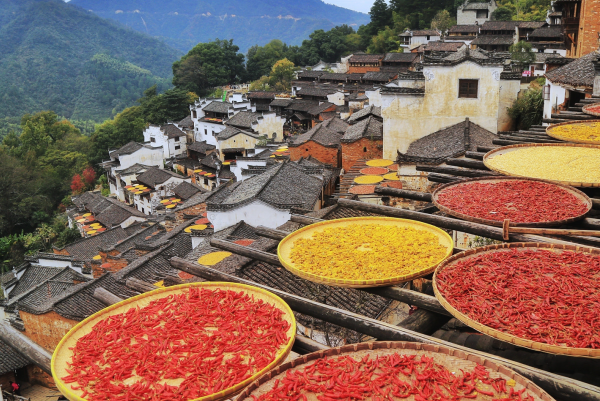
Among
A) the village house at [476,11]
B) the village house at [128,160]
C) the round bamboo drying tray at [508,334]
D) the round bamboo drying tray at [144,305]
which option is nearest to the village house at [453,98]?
the round bamboo drying tray at [508,334]

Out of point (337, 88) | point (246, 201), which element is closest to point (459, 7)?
point (337, 88)

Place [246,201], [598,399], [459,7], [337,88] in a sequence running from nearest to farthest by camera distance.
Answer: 1. [598,399]
2. [246,201]
3. [337,88]
4. [459,7]

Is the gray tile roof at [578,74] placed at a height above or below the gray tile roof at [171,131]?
above

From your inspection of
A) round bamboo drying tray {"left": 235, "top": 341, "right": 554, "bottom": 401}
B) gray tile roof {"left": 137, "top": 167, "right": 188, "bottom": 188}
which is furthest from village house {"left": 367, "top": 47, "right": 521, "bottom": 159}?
gray tile roof {"left": 137, "top": 167, "right": 188, "bottom": 188}

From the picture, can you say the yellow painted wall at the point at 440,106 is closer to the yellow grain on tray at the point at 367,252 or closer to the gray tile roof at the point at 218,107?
the yellow grain on tray at the point at 367,252

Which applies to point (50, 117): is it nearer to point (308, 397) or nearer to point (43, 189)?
point (43, 189)
